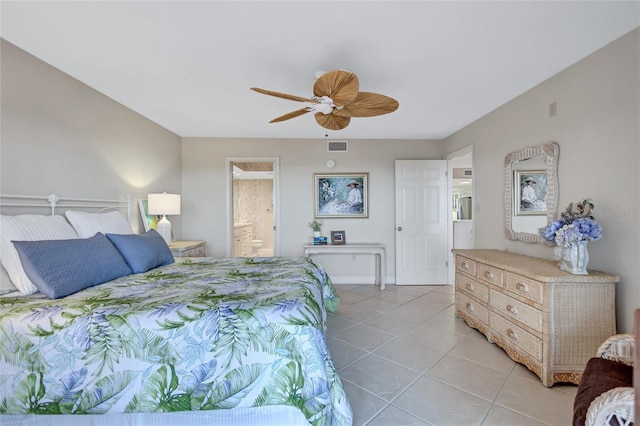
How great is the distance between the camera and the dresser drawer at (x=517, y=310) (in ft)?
6.21

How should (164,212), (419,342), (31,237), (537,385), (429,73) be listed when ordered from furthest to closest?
(164,212) < (419,342) < (429,73) < (537,385) < (31,237)

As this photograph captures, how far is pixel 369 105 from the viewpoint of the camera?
2080 mm

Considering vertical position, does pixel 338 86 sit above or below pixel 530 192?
above

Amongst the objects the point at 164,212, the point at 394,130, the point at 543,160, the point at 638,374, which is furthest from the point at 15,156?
the point at 543,160

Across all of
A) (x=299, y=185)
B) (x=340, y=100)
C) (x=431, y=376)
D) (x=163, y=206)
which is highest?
(x=340, y=100)

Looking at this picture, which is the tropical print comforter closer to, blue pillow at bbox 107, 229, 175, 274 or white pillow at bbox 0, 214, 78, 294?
white pillow at bbox 0, 214, 78, 294

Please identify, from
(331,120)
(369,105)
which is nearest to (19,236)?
(331,120)

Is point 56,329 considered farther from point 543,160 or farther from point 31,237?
point 543,160

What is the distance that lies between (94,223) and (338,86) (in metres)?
2.24

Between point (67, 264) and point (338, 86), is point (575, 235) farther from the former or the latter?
point (67, 264)

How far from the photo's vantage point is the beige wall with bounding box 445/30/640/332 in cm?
172

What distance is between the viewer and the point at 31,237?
1.67m

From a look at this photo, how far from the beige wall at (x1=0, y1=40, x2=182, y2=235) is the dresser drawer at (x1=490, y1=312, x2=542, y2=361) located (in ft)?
12.9

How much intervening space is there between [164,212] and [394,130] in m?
3.37
